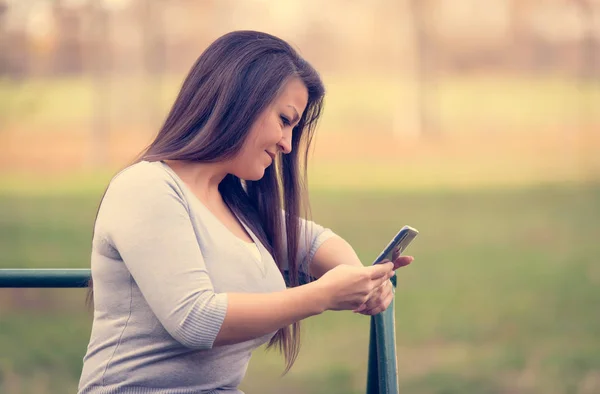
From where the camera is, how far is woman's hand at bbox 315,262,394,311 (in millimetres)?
1857

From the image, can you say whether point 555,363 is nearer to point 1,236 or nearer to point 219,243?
point 219,243

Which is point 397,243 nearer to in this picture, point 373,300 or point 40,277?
point 373,300

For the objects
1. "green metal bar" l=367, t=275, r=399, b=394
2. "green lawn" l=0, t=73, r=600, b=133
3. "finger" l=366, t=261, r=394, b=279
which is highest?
"finger" l=366, t=261, r=394, b=279

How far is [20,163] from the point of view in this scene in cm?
1678

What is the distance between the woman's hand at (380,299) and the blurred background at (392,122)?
28.0ft

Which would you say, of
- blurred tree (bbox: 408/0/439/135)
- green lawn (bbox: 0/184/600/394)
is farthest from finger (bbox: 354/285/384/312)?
blurred tree (bbox: 408/0/439/135)

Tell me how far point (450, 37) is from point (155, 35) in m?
5.51

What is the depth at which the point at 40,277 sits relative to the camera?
221 cm

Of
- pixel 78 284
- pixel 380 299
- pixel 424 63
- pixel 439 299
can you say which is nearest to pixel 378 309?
pixel 380 299

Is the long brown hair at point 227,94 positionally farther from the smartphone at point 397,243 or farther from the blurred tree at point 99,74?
the blurred tree at point 99,74

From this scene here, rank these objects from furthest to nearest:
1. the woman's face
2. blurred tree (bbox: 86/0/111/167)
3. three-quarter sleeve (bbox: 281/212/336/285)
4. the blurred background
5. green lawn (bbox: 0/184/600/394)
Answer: blurred tree (bbox: 86/0/111/167) < the blurred background < green lawn (bbox: 0/184/600/394) < three-quarter sleeve (bbox: 281/212/336/285) < the woman's face

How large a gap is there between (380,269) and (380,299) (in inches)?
6.3

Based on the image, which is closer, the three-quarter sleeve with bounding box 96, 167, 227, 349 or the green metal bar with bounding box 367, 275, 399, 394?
the three-quarter sleeve with bounding box 96, 167, 227, 349

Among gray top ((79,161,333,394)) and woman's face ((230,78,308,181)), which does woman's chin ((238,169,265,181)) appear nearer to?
woman's face ((230,78,308,181))
